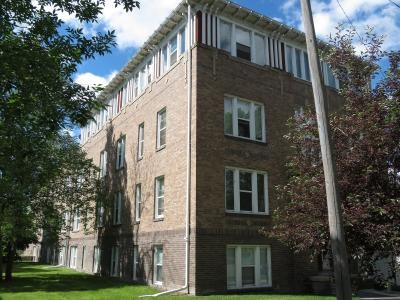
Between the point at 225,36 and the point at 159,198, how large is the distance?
790 cm

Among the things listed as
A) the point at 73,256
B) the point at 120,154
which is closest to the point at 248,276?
the point at 120,154

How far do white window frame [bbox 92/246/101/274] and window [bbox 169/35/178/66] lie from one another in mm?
13463

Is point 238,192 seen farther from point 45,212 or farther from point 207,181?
point 45,212

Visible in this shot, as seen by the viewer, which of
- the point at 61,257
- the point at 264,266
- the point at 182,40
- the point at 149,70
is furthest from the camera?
the point at 61,257

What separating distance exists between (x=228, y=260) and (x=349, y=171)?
9105mm

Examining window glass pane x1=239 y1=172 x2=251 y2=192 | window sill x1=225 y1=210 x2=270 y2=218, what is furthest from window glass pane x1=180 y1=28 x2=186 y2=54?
window sill x1=225 y1=210 x2=270 y2=218

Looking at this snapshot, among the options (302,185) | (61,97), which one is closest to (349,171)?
(302,185)

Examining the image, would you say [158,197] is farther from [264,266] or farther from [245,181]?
[264,266]

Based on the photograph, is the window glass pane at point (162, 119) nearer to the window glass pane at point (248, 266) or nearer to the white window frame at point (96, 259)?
the window glass pane at point (248, 266)

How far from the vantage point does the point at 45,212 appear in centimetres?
2447

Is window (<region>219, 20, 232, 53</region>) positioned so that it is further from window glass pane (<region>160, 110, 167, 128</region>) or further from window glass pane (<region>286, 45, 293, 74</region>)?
window glass pane (<region>160, 110, 167, 128</region>)

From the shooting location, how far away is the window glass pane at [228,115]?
1902cm

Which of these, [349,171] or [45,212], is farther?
[45,212]

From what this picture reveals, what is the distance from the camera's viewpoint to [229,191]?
59.8 ft
